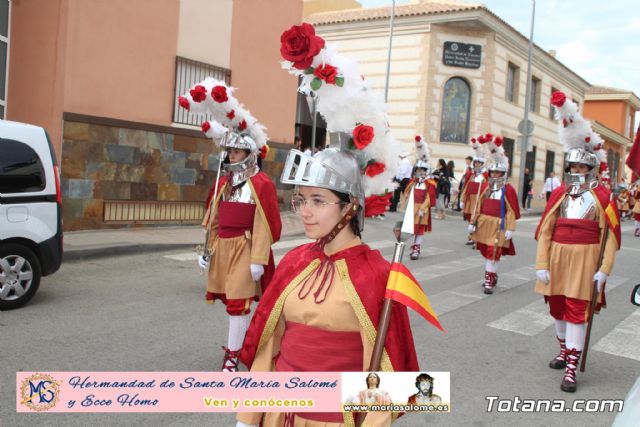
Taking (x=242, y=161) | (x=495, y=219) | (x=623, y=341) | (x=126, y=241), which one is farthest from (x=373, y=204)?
(x=126, y=241)

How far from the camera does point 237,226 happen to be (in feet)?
16.2

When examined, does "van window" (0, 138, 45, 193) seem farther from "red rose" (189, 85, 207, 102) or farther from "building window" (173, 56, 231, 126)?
"building window" (173, 56, 231, 126)

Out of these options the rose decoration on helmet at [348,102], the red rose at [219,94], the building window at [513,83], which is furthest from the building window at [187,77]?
the building window at [513,83]

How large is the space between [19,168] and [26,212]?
50 centimetres

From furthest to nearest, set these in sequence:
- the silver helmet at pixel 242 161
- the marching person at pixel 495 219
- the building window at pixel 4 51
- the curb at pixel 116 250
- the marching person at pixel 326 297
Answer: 1. the building window at pixel 4 51
2. the curb at pixel 116 250
3. the marching person at pixel 495 219
4. the silver helmet at pixel 242 161
5. the marching person at pixel 326 297

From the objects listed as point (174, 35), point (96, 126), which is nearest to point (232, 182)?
point (96, 126)

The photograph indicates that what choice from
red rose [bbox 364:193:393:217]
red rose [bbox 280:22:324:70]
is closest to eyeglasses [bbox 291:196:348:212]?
red rose [bbox 364:193:393:217]

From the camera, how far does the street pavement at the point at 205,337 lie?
4375 millimetres

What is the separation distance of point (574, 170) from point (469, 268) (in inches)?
212

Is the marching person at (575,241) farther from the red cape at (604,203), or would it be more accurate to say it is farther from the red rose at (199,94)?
the red rose at (199,94)

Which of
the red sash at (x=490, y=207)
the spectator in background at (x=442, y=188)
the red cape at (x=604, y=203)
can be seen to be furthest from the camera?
the spectator in background at (x=442, y=188)

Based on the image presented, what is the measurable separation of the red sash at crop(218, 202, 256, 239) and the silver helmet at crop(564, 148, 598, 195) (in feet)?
9.76

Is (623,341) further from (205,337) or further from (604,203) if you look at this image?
(205,337)

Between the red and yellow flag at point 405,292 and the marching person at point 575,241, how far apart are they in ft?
10.8
